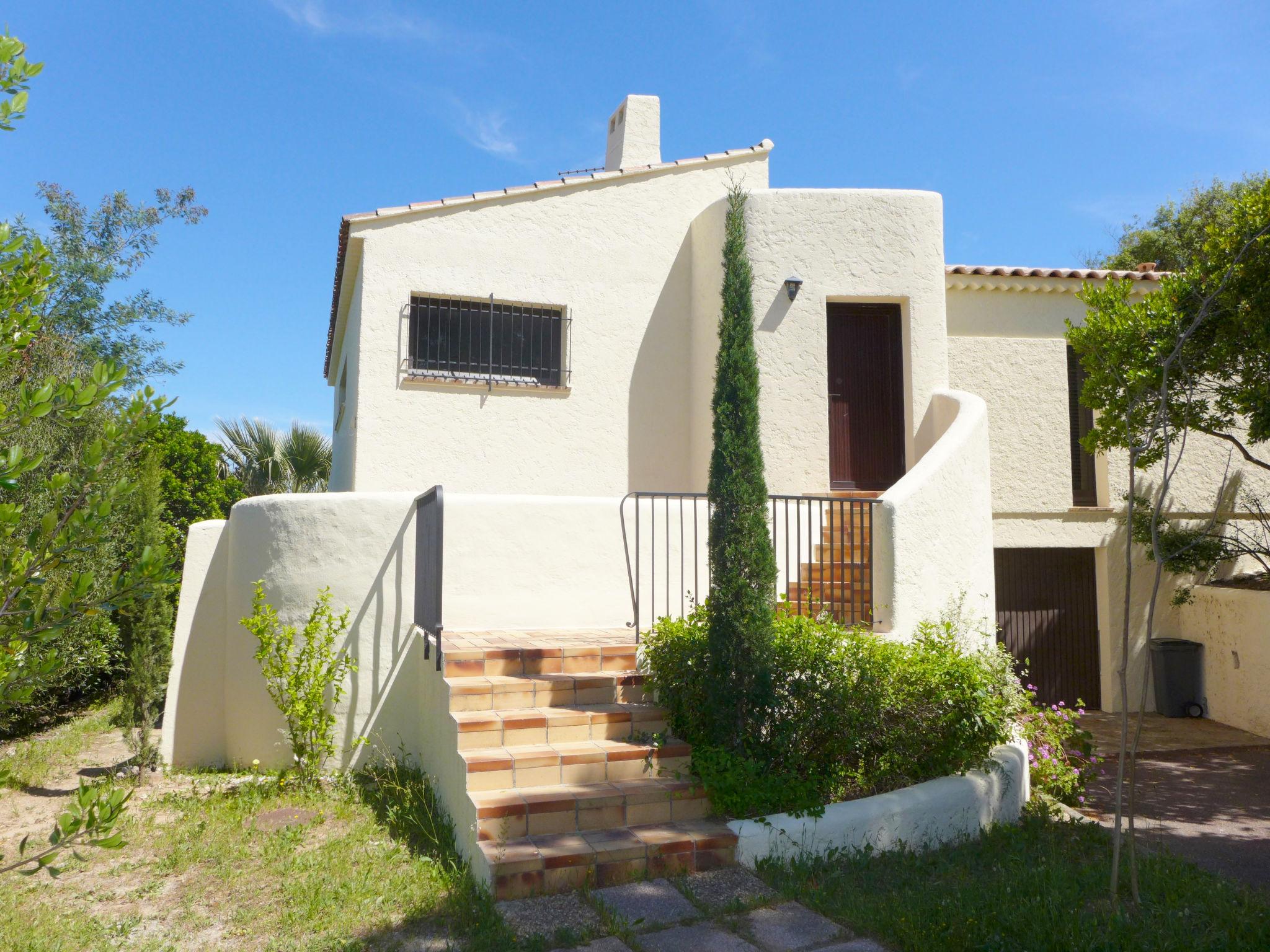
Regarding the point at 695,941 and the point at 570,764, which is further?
the point at 570,764

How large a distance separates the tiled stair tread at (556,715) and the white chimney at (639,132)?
27.4ft

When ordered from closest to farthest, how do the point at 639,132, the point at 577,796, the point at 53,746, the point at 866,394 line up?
the point at 577,796 → the point at 53,746 → the point at 866,394 → the point at 639,132

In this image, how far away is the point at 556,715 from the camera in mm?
5496

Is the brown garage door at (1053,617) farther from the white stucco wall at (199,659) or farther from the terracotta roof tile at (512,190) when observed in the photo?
the white stucco wall at (199,659)

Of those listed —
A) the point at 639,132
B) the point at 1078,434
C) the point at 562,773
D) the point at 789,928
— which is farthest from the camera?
the point at 639,132

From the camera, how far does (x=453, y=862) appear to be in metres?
4.80

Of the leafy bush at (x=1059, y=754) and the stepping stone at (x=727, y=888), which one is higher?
the leafy bush at (x=1059, y=754)

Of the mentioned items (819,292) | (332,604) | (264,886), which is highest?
(819,292)

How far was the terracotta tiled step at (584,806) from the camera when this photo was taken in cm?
466

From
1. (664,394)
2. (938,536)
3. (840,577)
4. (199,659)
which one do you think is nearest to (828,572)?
(840,577)

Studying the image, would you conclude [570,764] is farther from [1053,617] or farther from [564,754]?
[1053,617]

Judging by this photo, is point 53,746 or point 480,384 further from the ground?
point 480,384

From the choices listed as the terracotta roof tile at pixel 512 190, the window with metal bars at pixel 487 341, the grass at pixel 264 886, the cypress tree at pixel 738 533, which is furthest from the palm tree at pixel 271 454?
the cypress tree at pixel 738 533

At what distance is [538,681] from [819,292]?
595cm
